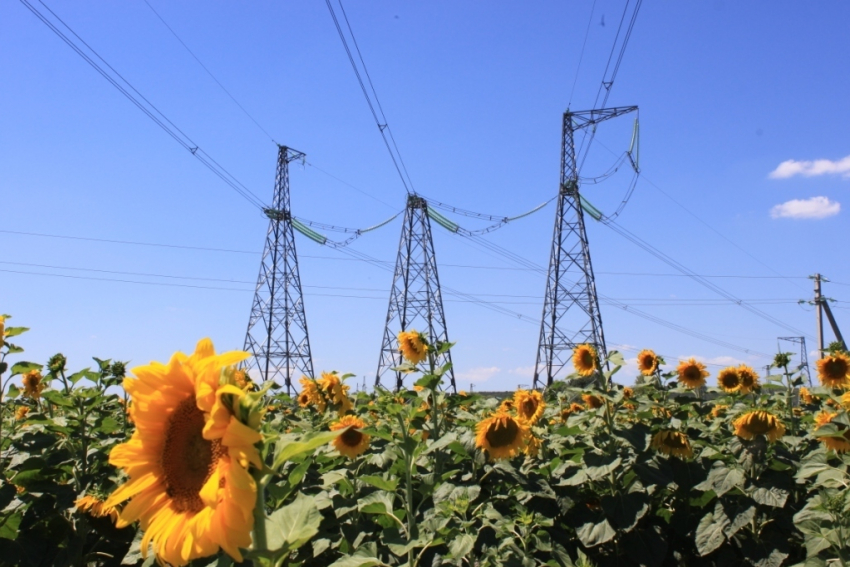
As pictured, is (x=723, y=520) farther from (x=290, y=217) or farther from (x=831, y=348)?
(x=290, y=217)

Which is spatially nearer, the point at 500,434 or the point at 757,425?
the point at 500,434

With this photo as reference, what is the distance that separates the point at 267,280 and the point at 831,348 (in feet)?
95.9

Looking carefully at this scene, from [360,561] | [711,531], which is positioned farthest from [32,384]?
[711,531]

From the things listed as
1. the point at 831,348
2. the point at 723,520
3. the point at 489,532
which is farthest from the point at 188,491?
the point at 831,348

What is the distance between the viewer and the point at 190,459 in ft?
5.01

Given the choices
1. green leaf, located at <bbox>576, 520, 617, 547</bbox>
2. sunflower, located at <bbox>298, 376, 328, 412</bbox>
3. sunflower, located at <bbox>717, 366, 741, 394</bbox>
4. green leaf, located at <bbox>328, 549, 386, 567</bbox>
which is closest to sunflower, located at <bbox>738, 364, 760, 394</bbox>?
sunflower, located at <bbox>717, 366, 741, 394</bbox>

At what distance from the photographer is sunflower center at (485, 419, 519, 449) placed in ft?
11.8

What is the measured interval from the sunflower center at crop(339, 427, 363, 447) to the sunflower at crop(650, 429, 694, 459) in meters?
1.65

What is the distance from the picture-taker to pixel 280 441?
159 centimetres

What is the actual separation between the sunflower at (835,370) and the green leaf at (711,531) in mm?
2065

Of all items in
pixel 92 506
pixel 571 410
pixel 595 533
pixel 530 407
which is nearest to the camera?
pixel 92 506

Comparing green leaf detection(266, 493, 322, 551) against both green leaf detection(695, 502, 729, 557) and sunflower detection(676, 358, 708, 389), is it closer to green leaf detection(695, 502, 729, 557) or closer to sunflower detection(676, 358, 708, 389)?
green leaf detection(695, 502, 729, 557)

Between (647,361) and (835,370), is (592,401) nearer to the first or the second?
(647,361)

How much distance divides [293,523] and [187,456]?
0.96 ft
